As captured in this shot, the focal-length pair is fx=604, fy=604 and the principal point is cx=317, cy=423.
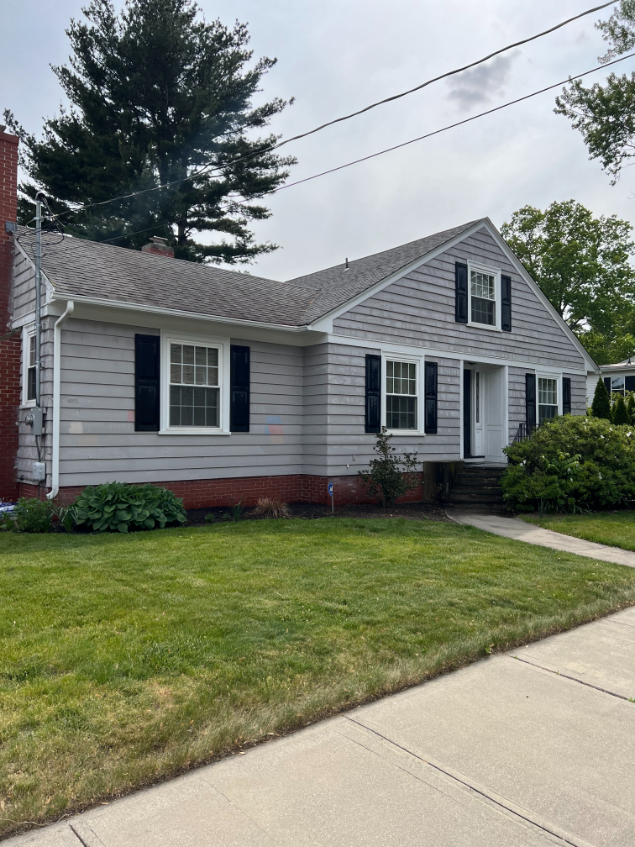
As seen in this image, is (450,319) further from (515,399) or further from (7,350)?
(7,350)

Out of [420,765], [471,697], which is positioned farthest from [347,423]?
[420,765]

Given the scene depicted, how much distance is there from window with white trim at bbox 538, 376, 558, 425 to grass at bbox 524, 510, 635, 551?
4.99 m

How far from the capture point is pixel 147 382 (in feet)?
31.0

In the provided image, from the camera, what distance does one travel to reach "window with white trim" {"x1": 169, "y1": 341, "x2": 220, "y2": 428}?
992 centimetres

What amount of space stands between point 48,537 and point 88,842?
5879 millimetres

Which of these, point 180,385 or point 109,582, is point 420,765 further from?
point 180,385

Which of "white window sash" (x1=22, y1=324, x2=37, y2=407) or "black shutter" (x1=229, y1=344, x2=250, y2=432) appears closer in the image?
"white window sash" (x1=22, y1=324, x2=37, y2=407)

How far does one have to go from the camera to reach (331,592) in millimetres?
5156

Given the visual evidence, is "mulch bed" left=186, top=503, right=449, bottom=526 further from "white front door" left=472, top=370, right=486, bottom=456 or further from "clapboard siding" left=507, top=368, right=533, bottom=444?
"clapboard siding" left=507, top=368, right=533, bottom=444

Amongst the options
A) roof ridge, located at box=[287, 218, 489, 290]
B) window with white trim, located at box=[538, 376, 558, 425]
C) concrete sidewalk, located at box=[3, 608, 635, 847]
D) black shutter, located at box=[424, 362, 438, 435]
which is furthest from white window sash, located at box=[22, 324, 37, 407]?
window with white trim, located at box=[538, 376, 558, 425]

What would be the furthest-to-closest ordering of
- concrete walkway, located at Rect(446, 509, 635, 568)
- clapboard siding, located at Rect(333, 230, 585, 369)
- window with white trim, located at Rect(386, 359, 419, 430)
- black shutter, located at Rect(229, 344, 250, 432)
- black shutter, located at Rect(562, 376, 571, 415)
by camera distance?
black shutter, located at Rect(562, 376, 571, 415) < window with white trim, located at Rect(386, 359, 419, 430) < clapboard siding, located at Rect(333, 230, 585, 369) < black shutter, located at Rect(229, 344, 250, 432) < concrete walkway, located at Rect(446, 509, 635, 568)

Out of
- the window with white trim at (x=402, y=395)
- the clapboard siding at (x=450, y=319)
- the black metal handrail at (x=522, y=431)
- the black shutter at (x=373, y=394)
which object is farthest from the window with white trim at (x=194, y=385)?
the black metal handrail at (x=522, y=431)

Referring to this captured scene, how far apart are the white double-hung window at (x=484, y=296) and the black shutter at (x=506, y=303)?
136 mm

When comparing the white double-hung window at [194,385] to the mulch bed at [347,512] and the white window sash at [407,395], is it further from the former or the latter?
the white window sash at [407,395]
